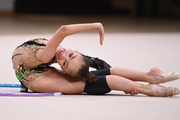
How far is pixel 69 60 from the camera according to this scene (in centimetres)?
200

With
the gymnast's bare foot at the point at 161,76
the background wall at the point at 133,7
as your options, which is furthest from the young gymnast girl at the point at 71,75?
the background wall at the point at 133,7

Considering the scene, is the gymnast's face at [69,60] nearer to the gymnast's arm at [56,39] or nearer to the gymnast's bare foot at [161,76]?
the gymnast's arm at [56,39]

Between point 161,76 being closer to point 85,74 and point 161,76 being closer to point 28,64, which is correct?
point 85,74

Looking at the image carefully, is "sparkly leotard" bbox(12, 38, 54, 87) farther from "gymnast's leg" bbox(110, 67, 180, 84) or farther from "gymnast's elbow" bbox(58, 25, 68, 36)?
"gymnast's leg" bbox(110, 67, 180, 84)

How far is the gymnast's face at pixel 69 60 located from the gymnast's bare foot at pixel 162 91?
322mm

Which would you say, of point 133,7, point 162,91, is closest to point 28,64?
point 162,91

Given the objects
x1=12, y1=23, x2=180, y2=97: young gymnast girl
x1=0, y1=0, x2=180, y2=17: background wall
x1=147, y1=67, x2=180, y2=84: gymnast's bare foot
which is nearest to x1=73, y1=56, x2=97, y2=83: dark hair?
x1=12, y1=23, x2=180, y2=97: young gymnast girl

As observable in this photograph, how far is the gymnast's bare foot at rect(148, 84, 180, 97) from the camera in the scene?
2.03 metres

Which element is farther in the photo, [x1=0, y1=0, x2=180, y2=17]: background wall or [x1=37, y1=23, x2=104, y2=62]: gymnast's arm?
[x1=0, y1=0, x2=180, y2=17]: background wall

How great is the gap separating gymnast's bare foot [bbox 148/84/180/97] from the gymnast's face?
322mm

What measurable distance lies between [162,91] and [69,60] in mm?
405

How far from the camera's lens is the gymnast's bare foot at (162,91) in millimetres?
2025

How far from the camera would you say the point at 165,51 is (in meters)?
3.80
